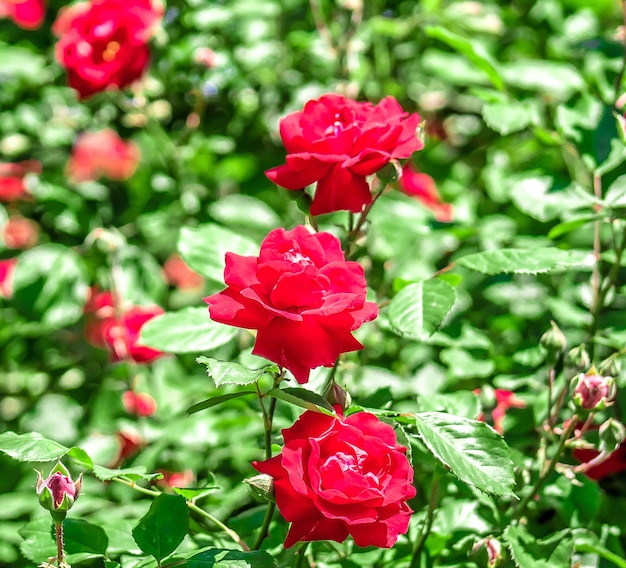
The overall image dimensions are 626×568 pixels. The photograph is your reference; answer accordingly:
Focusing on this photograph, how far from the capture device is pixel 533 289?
1.48m

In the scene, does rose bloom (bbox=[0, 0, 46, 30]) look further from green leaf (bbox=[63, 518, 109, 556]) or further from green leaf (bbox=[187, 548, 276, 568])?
green leaf (bbox=[187, 548, 276, 568])

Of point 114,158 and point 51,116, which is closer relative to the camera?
point 51,116

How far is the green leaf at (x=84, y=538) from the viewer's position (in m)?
0.90

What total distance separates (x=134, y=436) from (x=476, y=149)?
1107 mm

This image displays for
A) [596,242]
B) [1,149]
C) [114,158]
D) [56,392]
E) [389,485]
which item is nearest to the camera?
[389,485]

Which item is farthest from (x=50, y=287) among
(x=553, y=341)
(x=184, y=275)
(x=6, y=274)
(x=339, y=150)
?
(x=184, y=275)

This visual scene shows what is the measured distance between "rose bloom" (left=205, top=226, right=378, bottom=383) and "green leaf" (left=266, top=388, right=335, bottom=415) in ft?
0.07

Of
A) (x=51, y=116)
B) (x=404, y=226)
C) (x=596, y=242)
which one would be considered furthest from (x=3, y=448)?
(x=51, y=116)

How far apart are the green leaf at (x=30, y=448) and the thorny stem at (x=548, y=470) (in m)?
0.55

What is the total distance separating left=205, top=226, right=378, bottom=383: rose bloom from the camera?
0.76 m

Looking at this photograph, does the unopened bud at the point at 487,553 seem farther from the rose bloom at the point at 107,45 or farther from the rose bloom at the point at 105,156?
Answer: the rose bloom at the point at 105,156

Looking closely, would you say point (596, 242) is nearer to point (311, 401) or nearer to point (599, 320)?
point (599, 320)

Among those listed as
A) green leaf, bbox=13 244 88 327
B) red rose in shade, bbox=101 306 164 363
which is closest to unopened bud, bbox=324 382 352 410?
red rose in shade, bbox=101 306 164 363

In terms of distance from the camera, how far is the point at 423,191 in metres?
1.83
